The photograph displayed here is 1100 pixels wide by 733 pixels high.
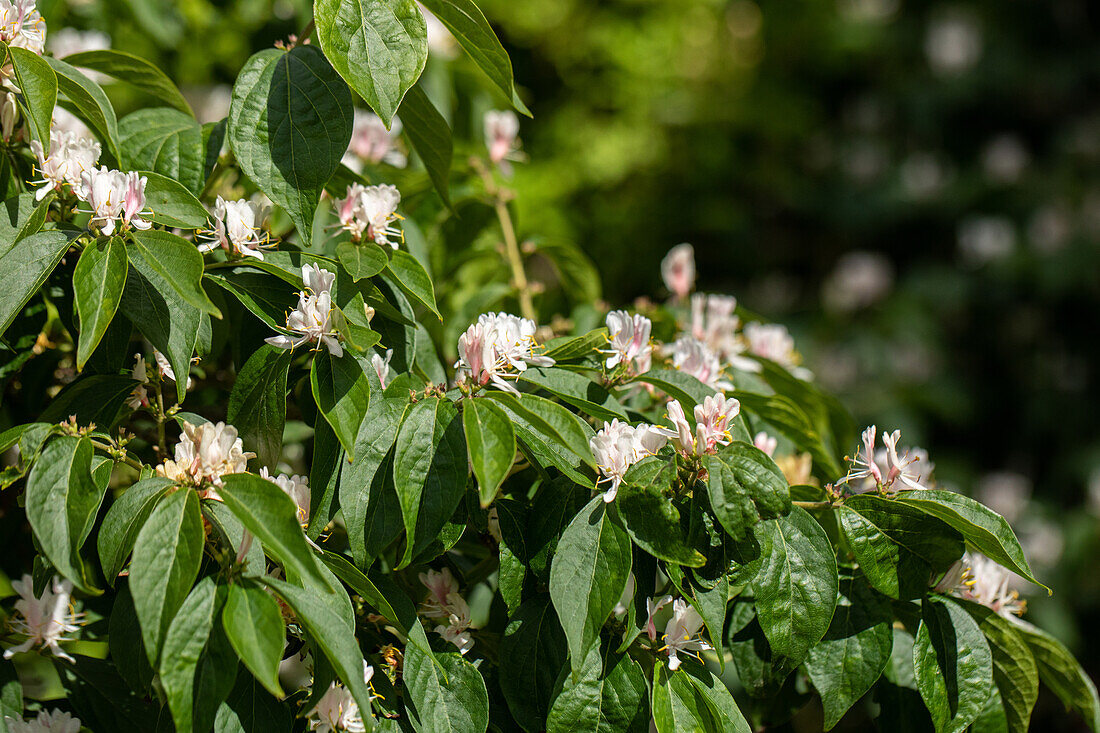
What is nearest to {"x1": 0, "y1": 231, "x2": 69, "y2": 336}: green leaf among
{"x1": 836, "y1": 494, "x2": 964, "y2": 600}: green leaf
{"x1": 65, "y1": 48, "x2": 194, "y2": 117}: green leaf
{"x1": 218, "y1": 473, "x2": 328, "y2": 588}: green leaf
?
{"x1": 218, "y1": 473, "x2": 328, "y2": 588}: green leaf

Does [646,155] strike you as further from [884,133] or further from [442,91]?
[442,91]

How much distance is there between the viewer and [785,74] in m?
4.85

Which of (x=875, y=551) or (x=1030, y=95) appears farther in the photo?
(x=1030, y=95)

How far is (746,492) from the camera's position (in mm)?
730

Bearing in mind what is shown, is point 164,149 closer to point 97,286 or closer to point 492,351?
point 97,286

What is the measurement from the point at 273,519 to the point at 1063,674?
0.84m

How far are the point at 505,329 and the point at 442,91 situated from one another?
1.06 m

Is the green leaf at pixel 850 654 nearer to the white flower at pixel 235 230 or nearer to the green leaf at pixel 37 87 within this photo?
the white flower at pixel 235 230

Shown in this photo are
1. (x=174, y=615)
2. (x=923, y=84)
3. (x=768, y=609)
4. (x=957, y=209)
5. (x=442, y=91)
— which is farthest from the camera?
(x=923, y=84)

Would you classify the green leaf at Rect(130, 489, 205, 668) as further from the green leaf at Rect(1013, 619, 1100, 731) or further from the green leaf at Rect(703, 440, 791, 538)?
the green leaf at Rect(1013, 619, 1100, 731)

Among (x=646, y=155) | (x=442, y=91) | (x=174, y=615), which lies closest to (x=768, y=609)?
(x=174, y=615)

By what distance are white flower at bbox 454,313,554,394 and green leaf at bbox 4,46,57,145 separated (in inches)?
15.1

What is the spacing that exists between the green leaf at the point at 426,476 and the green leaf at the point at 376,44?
0.26m

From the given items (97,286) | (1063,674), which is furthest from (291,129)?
(1063,674)
